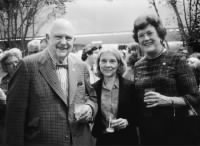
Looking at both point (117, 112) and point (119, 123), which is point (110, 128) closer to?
point (119, 123)

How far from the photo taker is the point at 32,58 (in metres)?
2.37

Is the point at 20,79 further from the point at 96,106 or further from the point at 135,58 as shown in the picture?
the point at 135,58

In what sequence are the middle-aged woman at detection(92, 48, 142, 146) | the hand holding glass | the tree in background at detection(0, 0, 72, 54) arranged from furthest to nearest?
1. the tree in background at detection(0, 0, 72, 54)
2. the middle-aged woman at detection(92, 48, 142, 146)
3. the hand holding glass

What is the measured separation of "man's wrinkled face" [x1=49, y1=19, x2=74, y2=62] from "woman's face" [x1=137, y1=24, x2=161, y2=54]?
61 cm

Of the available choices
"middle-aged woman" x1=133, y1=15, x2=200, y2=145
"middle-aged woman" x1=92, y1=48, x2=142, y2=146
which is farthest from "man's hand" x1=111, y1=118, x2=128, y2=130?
"middle-aged woman" x1=133, y1=15, x2=200, y2=145

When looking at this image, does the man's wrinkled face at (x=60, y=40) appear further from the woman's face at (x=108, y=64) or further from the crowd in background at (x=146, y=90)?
the woman's face at (x=108, y=64)

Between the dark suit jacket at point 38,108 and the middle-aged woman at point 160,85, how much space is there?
23.8 inches

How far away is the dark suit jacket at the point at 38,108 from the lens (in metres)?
2.25

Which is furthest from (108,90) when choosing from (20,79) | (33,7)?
(33,7)

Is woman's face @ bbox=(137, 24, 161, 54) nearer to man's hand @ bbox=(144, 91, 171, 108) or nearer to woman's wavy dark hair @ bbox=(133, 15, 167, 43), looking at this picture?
woman's wavy dark hair @ bbox=(133, 15, 167, 43)

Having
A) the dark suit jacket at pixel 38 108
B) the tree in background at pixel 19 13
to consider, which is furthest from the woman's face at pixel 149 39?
the tree in background at pixel 19 13

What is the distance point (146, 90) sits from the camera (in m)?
2.39

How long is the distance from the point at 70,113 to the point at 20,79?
0.47m

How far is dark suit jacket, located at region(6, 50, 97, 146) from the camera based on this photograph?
7.39 ft
